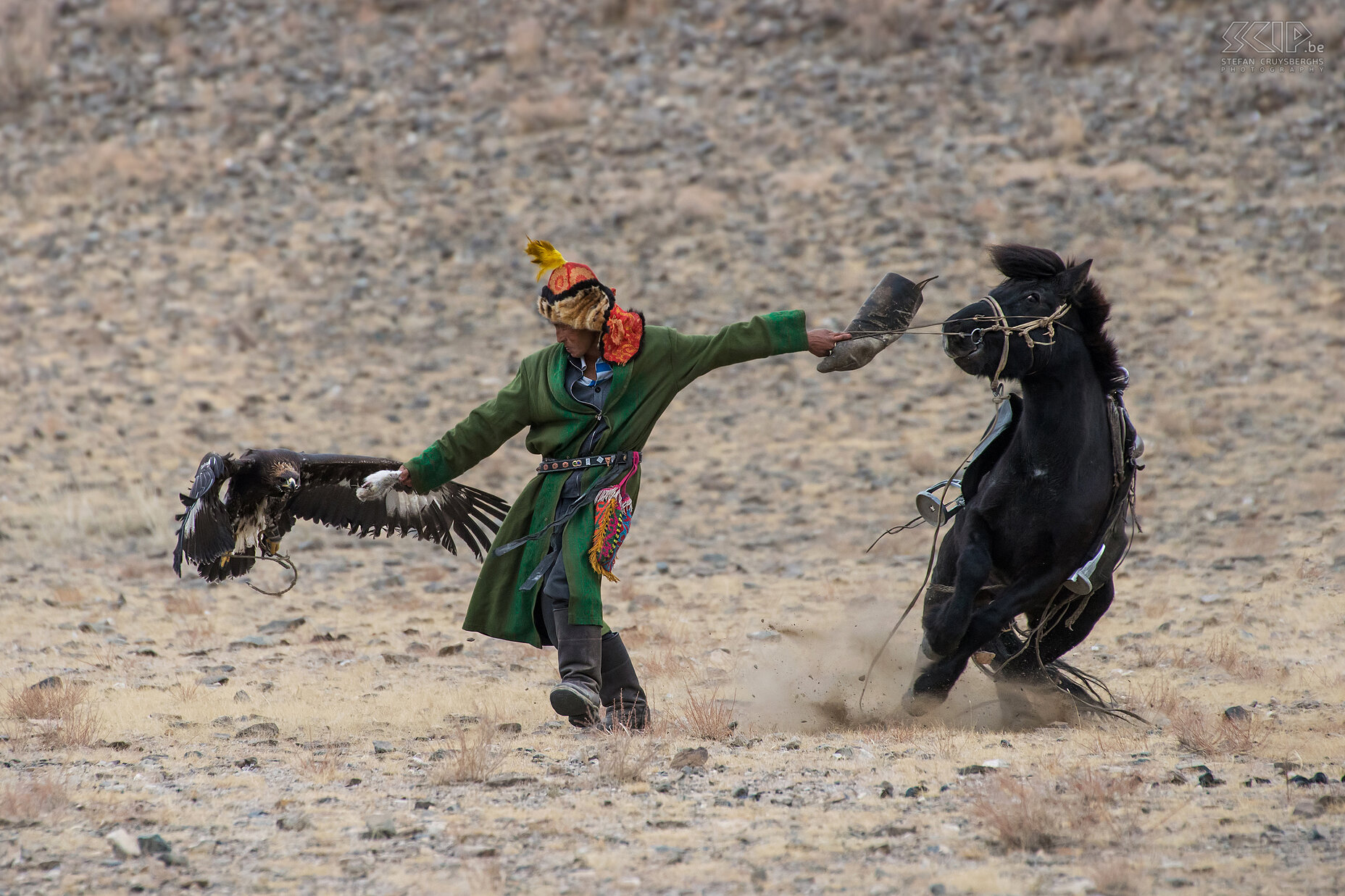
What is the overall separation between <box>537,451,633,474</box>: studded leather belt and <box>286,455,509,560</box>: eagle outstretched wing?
856 mm

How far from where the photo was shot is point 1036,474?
5.50 metres

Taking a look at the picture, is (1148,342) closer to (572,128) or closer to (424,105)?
(572,128)

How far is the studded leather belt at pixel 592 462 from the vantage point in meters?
5.43

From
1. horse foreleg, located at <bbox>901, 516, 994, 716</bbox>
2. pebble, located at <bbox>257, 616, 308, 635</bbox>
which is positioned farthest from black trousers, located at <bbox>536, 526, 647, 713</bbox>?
pebble, located at <bbox>257, 616, 308, 635</bbox>

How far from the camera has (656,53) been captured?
19.7m

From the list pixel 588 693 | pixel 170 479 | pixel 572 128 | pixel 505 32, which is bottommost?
pixel 170 479

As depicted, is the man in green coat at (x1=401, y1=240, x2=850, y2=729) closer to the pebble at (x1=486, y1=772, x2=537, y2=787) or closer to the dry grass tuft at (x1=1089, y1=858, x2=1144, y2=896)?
the pebble at (x1=486, y1=772, x2=537, y2=787)

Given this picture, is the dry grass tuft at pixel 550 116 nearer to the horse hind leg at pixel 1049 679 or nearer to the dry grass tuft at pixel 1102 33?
the dry grass tuft at pixel 1102 33

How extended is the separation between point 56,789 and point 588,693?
73.0 inches

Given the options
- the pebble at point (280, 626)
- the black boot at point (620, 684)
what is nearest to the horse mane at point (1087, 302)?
the black boot at point (620, 684)

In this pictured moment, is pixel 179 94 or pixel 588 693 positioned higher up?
pixel 179 94

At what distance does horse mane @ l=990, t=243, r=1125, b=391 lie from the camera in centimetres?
561

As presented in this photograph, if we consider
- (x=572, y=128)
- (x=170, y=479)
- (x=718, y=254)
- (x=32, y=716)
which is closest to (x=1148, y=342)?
(x=718, y=254)

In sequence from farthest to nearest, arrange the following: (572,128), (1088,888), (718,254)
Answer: (572,128)
(718,254)
(1088,888)
